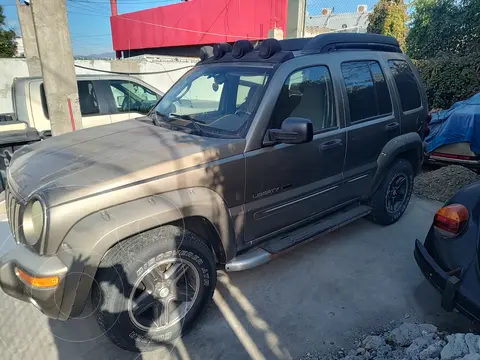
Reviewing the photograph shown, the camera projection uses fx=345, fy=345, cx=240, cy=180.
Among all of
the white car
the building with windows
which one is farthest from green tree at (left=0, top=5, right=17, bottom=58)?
the white car

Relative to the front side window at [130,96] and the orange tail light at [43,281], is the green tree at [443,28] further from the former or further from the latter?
the orange tail light at [43,281]

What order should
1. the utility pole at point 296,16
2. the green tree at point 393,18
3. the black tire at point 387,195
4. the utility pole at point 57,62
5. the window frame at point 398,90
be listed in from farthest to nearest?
1. the green tree at point 393,18
2. the utility pole at point 296,16
3. the utility pole at point 57,62
4. the black tire at point 387,195
5. the window frame at point 398,90

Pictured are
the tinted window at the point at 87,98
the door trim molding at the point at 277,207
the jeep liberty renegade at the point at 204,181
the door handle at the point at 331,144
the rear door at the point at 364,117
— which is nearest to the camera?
the jeep liberty renegade at the point at 204,181

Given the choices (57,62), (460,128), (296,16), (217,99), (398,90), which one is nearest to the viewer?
(217,99)

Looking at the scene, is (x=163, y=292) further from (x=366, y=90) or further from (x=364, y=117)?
(x=366, y=90)

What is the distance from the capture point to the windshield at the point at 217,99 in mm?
2879

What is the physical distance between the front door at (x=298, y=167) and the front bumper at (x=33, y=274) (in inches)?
56.0

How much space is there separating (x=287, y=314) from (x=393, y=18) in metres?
13.7

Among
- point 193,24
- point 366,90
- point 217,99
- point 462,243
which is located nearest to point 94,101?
point 217,99

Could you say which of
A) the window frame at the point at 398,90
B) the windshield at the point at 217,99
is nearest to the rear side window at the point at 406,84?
the window frame at the point at 398,90

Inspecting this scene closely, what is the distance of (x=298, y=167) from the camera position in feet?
10.1

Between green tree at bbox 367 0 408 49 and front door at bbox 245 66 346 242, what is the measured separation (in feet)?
38.9

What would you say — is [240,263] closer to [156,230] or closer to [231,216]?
[231,216]

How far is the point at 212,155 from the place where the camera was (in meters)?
2.56
